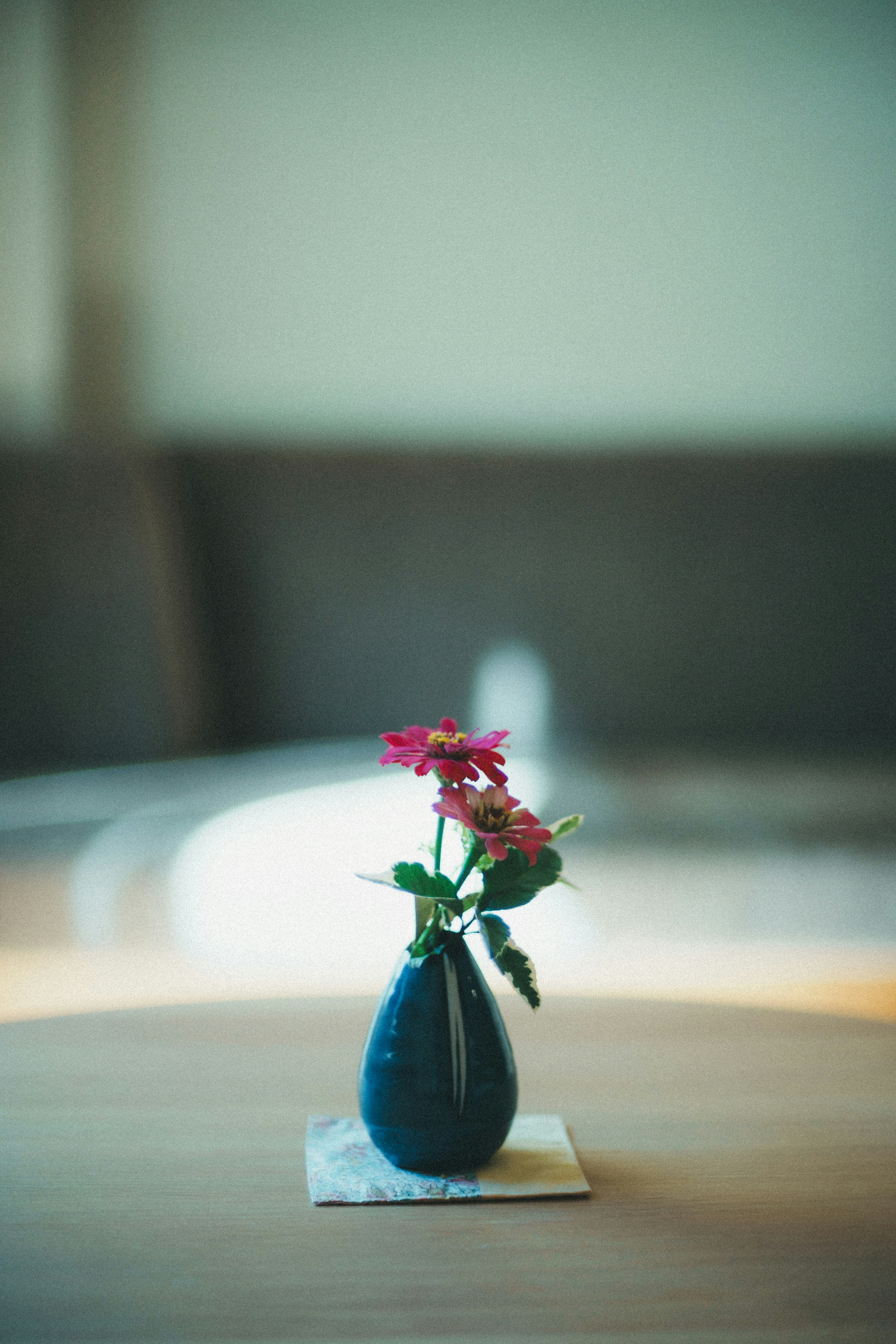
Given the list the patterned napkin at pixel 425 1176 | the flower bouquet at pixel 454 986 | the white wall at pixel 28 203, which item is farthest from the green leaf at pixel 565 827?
the white wall at pixel 28 203

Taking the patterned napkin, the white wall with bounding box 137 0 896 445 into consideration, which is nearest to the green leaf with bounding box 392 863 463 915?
the patterned napkin

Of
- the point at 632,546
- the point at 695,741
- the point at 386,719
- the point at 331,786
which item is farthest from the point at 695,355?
the point at 331,786

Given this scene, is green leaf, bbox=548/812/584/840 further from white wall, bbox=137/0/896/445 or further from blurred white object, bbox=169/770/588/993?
white wall, bbox=137/0/896/445

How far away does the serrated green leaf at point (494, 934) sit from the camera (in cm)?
46

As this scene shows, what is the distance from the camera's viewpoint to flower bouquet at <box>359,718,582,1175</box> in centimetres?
47

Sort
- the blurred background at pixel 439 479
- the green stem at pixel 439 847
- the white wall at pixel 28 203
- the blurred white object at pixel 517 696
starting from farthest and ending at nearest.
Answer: the white wall at pixel 28 203, the blurred white object at pixel 517 696, the blurred background at pixel 439 479, the green stem at pixel 439 847

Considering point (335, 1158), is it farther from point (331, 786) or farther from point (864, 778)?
point (864, 778)

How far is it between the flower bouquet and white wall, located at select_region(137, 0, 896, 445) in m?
1.95

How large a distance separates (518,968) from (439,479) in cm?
160

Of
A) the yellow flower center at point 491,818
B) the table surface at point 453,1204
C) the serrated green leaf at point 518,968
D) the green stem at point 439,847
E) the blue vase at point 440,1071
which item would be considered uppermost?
the yellow flower center at point 491,818

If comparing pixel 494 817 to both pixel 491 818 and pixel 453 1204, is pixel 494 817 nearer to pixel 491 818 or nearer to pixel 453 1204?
pixel 491 818

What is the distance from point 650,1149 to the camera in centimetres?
51

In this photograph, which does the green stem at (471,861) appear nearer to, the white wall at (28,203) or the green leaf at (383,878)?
the green leaf at (383,878)

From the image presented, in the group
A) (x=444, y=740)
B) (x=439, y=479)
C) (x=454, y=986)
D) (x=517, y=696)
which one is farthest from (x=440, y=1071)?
(x=439, y=479)
